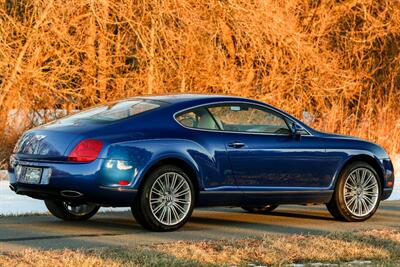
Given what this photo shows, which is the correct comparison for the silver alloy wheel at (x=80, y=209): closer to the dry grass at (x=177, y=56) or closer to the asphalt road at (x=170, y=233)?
the asphalt road at (x=170, y=233)

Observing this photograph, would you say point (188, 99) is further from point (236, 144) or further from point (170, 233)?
point (170, 233)

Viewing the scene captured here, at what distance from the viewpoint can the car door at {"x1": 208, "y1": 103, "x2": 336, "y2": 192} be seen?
11.8 m

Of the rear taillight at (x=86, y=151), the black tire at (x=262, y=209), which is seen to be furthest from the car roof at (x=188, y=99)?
the black tire at (x=262, y=209)

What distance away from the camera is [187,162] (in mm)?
11188

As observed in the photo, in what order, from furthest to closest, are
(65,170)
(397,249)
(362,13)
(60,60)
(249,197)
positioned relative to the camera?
(362,13), (60,60), (249,197), (65,170), (397,249)

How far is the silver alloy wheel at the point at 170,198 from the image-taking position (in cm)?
1102

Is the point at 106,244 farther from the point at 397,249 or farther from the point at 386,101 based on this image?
the point at 386,101

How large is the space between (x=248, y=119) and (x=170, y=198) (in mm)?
2032

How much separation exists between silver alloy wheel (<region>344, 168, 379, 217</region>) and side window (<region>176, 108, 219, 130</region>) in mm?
1954

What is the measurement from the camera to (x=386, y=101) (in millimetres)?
26344

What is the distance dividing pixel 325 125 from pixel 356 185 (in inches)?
448

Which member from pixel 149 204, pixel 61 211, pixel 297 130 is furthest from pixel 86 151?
pixel 297 130

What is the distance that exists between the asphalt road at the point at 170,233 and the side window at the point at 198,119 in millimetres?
1114

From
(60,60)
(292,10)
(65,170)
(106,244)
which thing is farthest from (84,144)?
(292,10)
